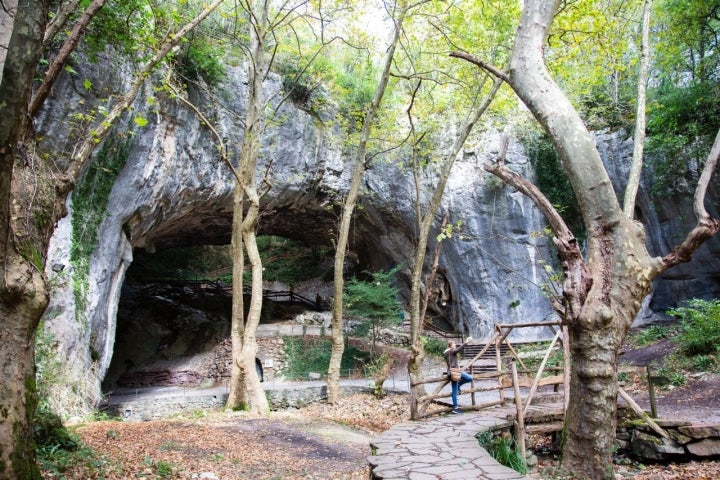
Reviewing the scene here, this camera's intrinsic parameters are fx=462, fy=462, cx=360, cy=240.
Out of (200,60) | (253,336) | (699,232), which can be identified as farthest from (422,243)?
(200,60)

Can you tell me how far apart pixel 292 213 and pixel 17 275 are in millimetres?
15132

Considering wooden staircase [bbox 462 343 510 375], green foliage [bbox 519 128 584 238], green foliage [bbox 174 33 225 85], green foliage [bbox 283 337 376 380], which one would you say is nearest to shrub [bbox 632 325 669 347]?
wooden staircase [bbox 462 343 510 375]

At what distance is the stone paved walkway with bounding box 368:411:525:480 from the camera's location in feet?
12.0

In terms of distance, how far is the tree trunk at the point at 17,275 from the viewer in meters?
2.50

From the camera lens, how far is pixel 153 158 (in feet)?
36.6

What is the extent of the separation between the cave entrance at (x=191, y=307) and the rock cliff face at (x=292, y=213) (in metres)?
2.59

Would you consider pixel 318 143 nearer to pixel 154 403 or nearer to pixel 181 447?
pixel 154 403

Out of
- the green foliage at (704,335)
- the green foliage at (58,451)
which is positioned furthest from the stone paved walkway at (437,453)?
the green foliage at (704,335)

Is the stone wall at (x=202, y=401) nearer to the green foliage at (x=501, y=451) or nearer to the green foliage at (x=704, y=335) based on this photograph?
the green foliage at (x=501, y=451)

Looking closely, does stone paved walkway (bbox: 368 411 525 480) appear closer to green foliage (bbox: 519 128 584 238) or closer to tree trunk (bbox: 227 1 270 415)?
tree trunk (bbox: 227 1 270 415)

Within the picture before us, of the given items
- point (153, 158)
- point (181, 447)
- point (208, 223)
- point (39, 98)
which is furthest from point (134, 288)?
point (39, 98)

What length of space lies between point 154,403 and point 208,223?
673cm

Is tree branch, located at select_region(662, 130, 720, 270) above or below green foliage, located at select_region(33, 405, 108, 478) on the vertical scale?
above

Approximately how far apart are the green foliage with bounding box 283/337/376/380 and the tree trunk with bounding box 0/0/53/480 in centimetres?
1298
